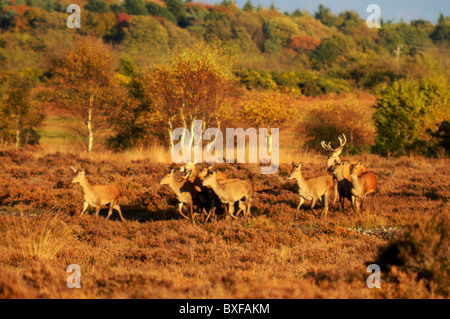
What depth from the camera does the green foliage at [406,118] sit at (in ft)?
91.0

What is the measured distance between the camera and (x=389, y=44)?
420ft

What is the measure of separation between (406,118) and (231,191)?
1922 centimetres

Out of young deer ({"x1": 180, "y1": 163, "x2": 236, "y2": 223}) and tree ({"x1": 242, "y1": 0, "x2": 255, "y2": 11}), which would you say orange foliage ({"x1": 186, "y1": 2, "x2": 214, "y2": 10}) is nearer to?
tree ({"x1": 242, "y1": 0, "x2": 255, "y2": 11})

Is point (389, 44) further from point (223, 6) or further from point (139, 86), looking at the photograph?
point (139, 86)

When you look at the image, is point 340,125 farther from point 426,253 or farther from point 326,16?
point 326,16

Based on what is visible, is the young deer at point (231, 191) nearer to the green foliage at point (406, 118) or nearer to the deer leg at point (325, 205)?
the deer leg at point (325, 205)

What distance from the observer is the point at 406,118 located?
28.0m

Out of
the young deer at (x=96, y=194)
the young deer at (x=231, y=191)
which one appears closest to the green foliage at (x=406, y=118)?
the young deer at (x=231, y=191)

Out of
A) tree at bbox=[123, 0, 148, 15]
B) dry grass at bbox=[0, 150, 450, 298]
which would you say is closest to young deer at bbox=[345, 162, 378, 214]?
dry grass at bbox=[0, 150, 450, 298]

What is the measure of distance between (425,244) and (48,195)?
454 inches

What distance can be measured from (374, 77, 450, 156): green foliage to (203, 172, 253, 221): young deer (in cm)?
1715

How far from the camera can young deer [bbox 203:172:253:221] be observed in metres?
11.5

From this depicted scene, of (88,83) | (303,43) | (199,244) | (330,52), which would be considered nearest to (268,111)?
(88,83)
